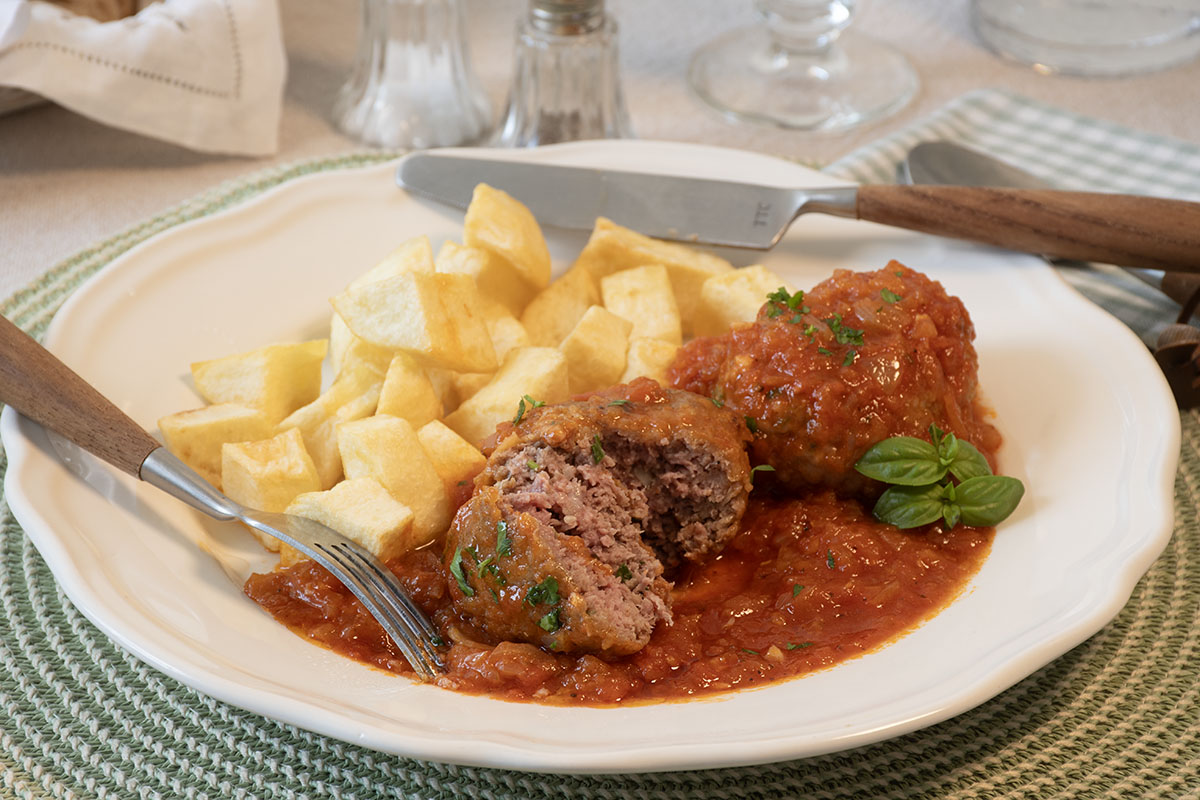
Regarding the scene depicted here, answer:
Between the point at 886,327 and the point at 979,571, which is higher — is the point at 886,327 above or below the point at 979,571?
above

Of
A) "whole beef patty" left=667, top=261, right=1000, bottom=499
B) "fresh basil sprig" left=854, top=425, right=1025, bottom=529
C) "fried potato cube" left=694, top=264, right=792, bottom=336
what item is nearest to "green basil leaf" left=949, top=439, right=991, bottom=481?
"fresh basil sprig" left=854, top=425, right=1025, bottom=529

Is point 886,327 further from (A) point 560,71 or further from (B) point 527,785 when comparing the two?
(A) point 560,71

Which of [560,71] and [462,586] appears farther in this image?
[560,71]

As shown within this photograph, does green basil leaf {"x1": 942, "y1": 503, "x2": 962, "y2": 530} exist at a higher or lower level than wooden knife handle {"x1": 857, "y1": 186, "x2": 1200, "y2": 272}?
lower

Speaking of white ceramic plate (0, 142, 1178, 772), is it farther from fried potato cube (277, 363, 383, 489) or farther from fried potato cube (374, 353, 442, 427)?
fried potato cube (374, 353, 442, 427)

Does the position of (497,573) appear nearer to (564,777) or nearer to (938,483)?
(564,777)

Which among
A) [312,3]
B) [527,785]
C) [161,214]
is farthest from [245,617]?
[312,3]

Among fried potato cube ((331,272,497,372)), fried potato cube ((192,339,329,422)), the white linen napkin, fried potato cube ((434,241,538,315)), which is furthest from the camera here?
the white linen napkin

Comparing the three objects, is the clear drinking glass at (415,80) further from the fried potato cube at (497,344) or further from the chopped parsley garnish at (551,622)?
the chopped parsley garnish at (551,622)

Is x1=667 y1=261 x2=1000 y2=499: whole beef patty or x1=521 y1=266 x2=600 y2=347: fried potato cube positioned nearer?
x1=667 y1=261 x2=1000 y2=499: whole beef patty
